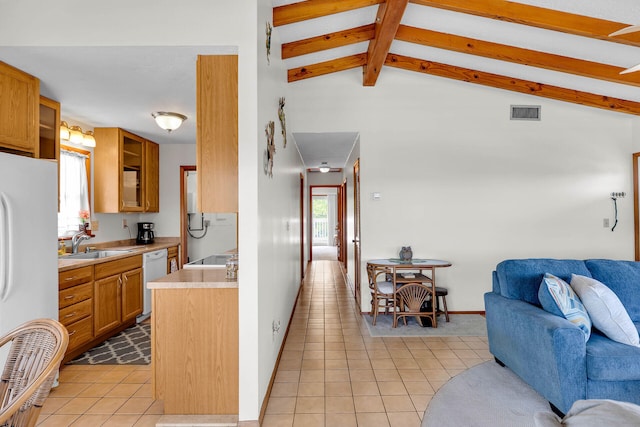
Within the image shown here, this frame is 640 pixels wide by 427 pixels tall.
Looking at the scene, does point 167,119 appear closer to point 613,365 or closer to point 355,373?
point 355,373

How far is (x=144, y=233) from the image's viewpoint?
4871 millimetres

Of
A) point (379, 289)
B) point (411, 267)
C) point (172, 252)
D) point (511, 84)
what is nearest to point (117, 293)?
point (172, 252)

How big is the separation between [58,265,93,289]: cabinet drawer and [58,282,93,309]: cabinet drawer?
0.04m

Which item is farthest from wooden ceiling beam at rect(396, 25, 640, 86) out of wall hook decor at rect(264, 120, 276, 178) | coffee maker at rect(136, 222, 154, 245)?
coffee maker at rect(136, 222, 154, 245)

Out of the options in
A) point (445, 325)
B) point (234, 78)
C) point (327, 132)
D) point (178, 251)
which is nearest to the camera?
point (234, 78)

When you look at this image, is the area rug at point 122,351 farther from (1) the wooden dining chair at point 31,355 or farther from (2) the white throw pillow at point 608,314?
(2) the white throw pillow at point 608,314

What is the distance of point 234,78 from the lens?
6.90 ft

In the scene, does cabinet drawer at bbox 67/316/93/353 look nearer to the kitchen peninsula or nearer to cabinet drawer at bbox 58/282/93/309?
cabinet drawer at bbox 58/282/93/309

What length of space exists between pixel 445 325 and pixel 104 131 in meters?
4.57

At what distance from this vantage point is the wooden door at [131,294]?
368cm

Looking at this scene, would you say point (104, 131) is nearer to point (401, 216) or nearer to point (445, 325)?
point (401, 216)

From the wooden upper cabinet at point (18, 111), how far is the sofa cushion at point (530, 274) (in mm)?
3691

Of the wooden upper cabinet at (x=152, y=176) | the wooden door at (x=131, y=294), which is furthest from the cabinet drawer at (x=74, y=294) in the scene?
the wooden upper cabinet at (x=152, y=176)

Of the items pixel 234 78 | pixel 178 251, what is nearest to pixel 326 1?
pixel 234 78
